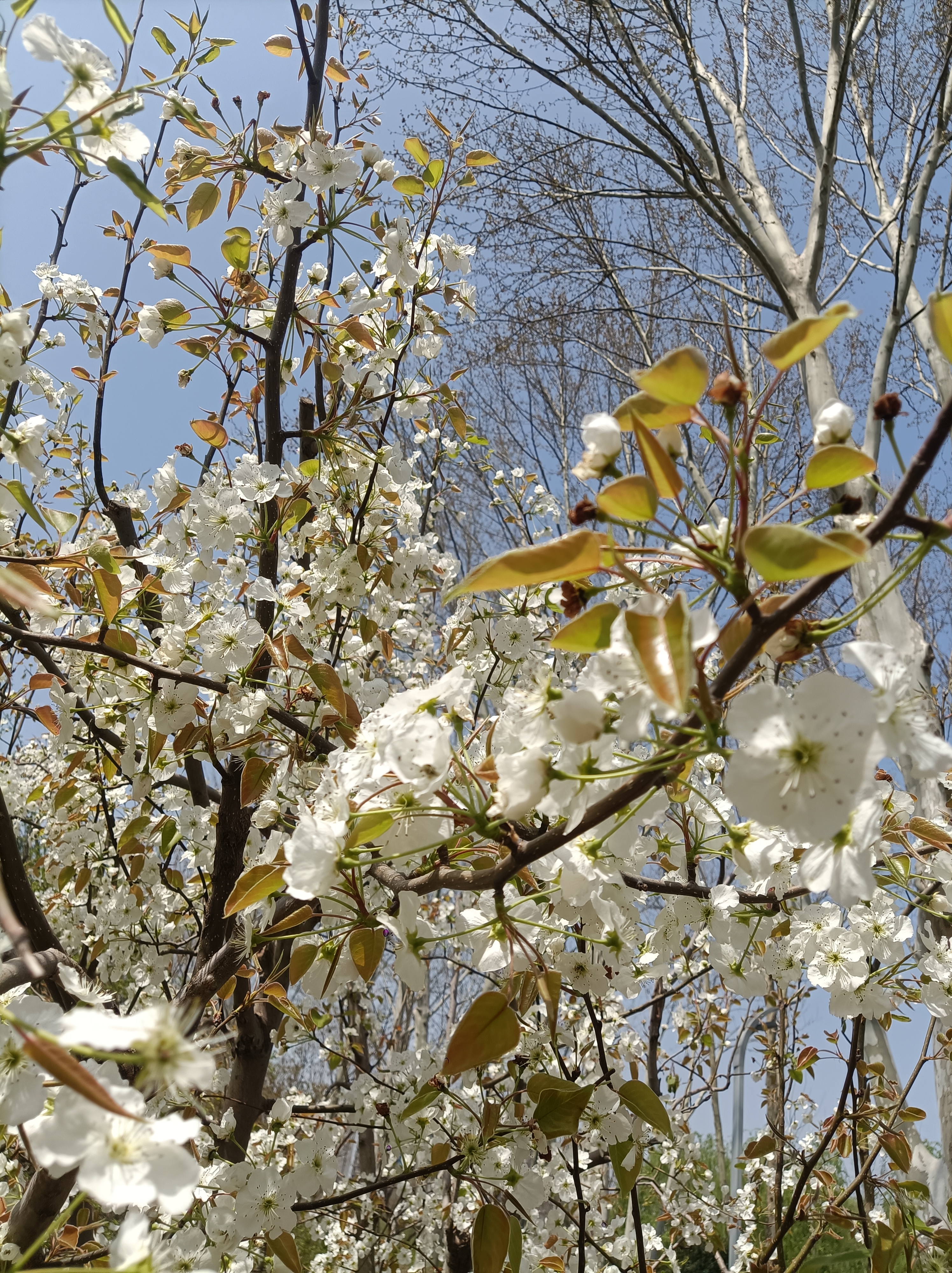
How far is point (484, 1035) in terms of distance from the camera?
70 cm

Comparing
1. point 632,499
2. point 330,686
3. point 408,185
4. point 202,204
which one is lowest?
point 632,499

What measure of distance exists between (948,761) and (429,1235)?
12.4ft

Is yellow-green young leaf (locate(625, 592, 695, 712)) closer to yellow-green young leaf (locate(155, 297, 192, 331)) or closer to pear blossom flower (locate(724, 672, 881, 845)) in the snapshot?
pear blossom flower (locate(724, 672, 881, 845))

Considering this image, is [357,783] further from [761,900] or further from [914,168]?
[914,168]

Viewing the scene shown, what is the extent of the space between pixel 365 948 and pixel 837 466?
608 mm

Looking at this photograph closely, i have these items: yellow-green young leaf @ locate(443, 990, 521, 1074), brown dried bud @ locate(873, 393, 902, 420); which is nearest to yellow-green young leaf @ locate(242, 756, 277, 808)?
yellow-green young leaf @ locate(443, 990, 521, 1074)

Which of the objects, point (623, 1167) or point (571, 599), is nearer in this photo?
point (571, 599)

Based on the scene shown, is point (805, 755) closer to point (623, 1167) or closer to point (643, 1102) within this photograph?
point (643, 1102)

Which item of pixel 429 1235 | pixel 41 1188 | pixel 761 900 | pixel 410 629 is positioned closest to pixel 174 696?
pixel 41 1188

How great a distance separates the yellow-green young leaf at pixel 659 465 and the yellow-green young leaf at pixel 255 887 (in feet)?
1.54

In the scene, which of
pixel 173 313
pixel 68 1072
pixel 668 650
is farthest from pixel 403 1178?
pixel 173 313

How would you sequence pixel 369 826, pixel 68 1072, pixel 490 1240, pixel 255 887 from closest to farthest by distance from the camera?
pixel 68 1072 → pixel 369 826 → pixel 255 887 → pixel 490 1240

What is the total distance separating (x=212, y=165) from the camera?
1.62 m

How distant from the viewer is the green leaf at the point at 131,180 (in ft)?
2.08
